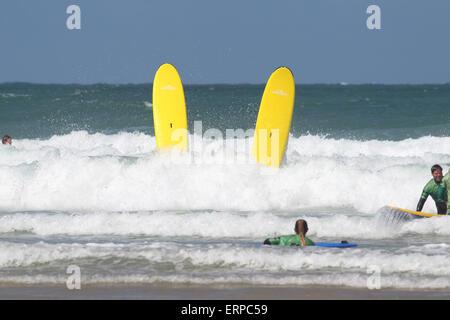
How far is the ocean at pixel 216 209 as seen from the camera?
666 cm

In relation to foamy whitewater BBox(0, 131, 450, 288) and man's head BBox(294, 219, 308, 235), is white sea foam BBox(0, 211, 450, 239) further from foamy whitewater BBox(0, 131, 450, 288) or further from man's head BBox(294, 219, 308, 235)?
man's head BBox(294, 219, 308, 235)

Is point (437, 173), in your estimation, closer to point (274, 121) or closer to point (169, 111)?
point (274, 121)

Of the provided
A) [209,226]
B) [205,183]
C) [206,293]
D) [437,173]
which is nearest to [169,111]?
[205,183]

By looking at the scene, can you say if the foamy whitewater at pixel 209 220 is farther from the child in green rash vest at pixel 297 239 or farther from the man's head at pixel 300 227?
the man's head at pixel 300 227

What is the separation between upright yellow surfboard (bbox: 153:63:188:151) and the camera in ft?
42.5

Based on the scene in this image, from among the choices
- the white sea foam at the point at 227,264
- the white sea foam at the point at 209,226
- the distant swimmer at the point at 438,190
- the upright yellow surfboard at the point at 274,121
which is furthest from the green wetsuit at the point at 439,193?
the upright yellow surfboard at the point at 274,121

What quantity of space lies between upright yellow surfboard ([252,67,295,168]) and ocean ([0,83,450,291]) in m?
0.23

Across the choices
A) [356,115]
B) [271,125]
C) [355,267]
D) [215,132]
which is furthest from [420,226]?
[356,115]

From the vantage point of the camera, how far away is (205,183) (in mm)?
11773

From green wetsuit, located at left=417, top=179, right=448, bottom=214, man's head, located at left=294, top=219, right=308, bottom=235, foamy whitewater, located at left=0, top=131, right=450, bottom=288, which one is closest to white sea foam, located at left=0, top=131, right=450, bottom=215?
foamy whitewater, located at left=0, top=131, right=450, bottom=288

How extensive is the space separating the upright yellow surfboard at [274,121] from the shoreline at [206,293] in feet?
19.9

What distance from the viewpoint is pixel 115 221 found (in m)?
9.12
